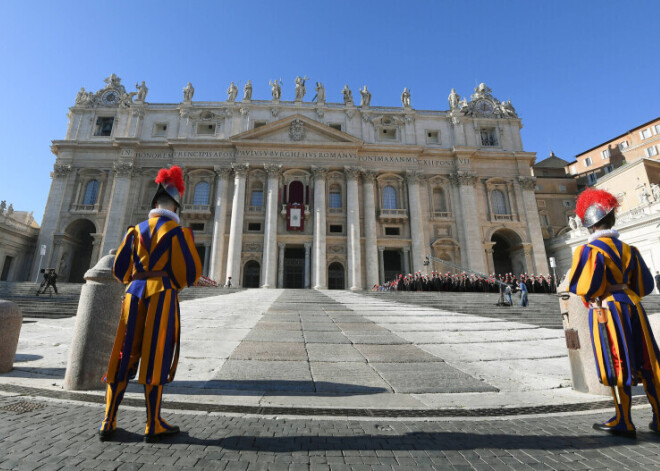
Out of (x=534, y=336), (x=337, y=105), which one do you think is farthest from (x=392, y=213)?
(x=534, y=336)

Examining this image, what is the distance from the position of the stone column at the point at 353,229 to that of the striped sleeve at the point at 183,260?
24.0 meters

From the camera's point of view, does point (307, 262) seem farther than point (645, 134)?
No

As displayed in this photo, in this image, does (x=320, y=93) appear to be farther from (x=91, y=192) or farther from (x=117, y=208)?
(x=91, y=192)

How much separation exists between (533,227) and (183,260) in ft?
111

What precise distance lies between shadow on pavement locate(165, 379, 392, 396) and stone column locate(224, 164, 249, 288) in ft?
76.2

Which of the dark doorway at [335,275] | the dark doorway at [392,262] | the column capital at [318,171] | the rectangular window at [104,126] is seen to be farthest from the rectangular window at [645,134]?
the rectangular window at [104,126]

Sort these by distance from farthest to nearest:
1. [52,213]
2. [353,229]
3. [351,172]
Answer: [351,172]
[52,213]
[353,229]

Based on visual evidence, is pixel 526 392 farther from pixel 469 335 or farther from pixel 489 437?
pixel 469 335

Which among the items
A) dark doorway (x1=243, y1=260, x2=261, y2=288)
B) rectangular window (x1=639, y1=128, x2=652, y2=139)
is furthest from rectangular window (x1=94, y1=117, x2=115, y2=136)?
rectangular window (x1=639, y1=128, x2=652, y2=139)

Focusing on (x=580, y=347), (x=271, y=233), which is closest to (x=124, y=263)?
(x=580, y=347)

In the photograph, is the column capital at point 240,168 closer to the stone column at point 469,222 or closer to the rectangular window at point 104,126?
the rectangular window at point 104,126

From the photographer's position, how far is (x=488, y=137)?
33625mm

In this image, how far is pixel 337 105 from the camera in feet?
108

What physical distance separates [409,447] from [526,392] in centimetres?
212
